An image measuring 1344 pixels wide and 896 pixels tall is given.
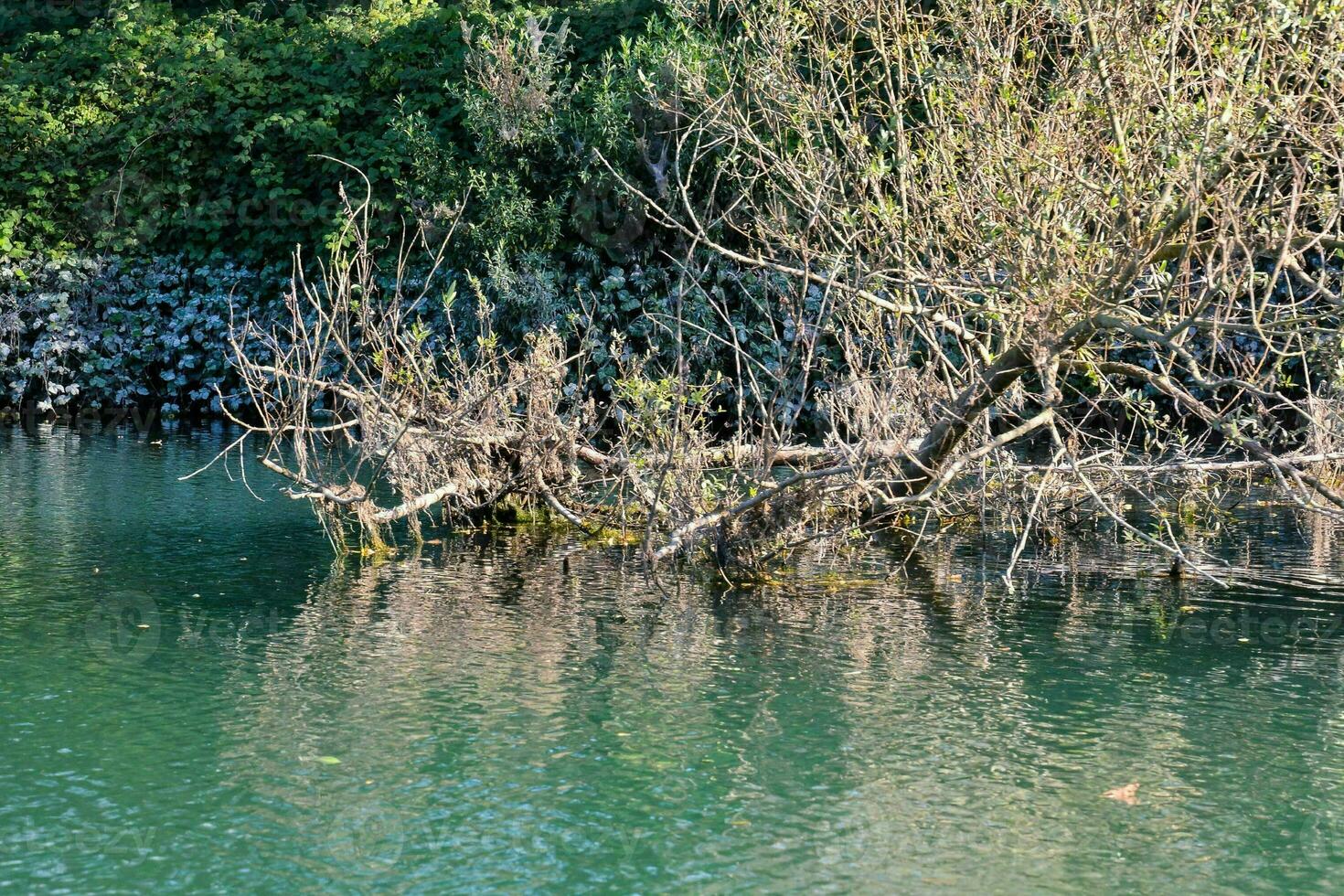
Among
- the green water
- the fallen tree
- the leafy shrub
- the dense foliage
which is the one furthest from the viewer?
the leafy shrub

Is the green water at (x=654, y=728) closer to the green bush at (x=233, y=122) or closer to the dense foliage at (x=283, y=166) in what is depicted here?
the dense foliage at (x=283, y=166)

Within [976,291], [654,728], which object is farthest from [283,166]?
[654,728]

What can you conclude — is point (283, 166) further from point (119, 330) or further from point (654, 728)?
point (654, 728)

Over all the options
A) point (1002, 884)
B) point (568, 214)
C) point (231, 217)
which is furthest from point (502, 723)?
point (231, 217)

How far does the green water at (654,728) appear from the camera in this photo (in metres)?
4.56

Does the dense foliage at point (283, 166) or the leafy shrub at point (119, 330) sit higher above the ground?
the dense foliage at point (283, 166)

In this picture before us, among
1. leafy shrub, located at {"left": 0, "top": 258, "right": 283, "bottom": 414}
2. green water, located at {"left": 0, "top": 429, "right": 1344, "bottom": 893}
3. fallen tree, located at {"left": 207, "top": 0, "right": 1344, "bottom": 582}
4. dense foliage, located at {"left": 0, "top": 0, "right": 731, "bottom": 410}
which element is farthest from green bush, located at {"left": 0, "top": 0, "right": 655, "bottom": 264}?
green water, located at {"left": 0, "top": 429, "right": 1344, "bottom": 893}

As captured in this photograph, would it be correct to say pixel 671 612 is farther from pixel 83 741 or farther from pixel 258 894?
pixel 258 894

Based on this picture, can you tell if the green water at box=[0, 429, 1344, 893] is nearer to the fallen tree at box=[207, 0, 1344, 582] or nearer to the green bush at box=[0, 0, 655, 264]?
the fallen tree at box=[207, 0, 1344, 582]

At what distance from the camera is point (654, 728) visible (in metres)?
5.86

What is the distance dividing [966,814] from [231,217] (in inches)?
698

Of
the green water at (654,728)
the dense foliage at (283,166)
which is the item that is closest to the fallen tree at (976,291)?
the green water at (654,728)

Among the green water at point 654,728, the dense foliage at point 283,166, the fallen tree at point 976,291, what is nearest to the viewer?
the green water at point 654,728

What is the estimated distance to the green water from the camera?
456 centimetres
